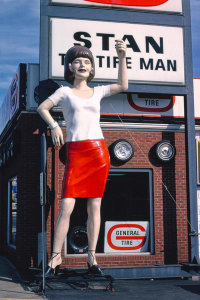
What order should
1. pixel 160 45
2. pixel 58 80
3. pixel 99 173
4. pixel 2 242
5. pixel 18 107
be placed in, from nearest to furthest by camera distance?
1. pixel 99 173
2. pixel 58 80
3. pixel 160 45
4. pixel 18 107
5. pixel 2 242

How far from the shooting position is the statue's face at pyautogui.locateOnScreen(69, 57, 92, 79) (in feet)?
21.1

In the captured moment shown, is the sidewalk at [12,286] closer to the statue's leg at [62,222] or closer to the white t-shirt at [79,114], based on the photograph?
the statue's leg at [62,222]

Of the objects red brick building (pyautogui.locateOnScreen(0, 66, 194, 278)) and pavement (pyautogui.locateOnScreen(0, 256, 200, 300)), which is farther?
red brick building (pyautogui.locateOnScreen(0, 66, 194, 278))

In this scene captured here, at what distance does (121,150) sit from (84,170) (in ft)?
10.4

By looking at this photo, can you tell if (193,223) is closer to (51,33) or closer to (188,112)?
(188,112)

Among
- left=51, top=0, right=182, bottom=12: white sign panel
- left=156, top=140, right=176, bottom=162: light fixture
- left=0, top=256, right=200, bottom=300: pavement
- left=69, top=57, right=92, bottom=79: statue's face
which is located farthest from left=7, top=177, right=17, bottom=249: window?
left=69, top=57, right=92, bottom=79: statue's face

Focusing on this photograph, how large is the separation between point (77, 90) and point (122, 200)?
367 cm

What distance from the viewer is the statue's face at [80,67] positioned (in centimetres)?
644

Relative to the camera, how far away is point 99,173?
6242 mm

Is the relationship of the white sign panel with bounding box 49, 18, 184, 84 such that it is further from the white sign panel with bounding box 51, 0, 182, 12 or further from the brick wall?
the brick wall

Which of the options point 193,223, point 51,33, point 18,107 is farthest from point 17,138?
point 193,223

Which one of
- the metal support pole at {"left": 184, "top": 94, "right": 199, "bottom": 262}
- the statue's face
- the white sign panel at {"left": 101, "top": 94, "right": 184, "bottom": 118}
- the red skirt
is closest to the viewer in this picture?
the red skirt

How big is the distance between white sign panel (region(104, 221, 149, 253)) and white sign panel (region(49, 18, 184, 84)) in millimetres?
3246

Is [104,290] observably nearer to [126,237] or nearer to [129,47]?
[126,237]
